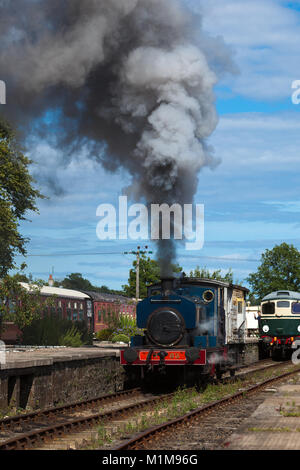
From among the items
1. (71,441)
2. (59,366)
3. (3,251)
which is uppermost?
(3,251)

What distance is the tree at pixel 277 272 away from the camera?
7881 centimetres

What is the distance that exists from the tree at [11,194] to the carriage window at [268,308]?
41.3ft

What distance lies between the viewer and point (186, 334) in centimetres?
1662

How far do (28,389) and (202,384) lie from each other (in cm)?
591

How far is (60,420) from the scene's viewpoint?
41.5 feet

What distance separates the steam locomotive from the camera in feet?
53.4

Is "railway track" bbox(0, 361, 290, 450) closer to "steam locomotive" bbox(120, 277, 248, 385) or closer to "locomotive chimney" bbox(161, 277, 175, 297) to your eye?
"steam locomotive" bbox(120, 277, 248, 385)

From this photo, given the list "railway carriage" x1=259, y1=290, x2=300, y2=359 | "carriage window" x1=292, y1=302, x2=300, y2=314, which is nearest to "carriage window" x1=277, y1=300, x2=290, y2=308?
"railway carriage" x1=259, y1=290, x2=300, y2=359

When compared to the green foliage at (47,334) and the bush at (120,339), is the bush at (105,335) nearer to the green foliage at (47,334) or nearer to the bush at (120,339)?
the bush at (120,339)

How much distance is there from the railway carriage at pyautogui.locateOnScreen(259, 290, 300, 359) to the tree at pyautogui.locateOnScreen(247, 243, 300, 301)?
153ft
